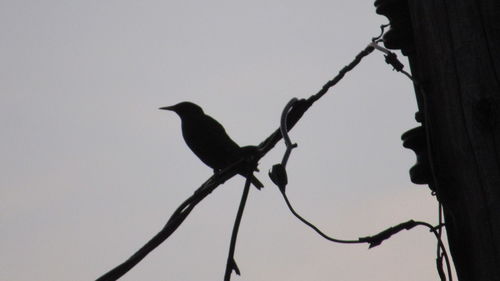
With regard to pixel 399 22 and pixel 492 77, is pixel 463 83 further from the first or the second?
pixel 399 22

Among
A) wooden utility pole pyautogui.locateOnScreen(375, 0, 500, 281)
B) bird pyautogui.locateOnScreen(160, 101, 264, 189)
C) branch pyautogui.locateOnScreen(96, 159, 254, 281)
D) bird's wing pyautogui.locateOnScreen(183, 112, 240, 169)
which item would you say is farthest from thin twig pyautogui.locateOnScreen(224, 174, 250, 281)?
bird's wing pyautogui.locateOnScreen(183, 112, 240, 169)

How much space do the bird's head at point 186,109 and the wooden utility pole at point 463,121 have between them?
5.85m

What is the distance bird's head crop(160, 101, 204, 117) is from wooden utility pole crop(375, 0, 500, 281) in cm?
585

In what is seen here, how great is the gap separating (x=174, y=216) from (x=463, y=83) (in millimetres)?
1108

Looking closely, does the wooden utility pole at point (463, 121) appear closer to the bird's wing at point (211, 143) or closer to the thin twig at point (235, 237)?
the thin twig at point (235, 237)

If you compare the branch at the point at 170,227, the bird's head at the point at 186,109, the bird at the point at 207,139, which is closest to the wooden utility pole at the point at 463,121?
the branch at the point at 170,227

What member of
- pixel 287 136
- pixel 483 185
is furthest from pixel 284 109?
pixel 483 185

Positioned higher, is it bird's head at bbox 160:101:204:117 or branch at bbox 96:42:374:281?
bird's head at bbox 160:101:204:117

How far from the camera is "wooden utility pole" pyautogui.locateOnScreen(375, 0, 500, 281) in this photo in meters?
2.01

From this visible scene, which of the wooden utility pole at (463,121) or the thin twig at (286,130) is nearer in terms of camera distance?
the wooden utility pole at (463,121)

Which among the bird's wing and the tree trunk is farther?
the bird's wing

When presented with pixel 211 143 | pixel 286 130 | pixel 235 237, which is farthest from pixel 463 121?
pixel 211 143

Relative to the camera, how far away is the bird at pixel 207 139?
7.56m

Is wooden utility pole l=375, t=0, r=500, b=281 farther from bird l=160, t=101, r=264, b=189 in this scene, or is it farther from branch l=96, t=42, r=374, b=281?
bird l=160, t=101, r=264, b=189
